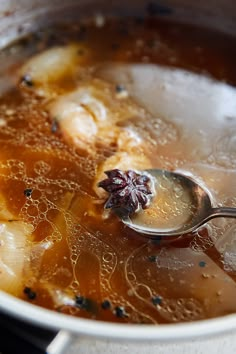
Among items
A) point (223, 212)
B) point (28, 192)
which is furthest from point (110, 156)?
point (223, 212)

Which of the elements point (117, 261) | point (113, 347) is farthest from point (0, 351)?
point (117, 261)

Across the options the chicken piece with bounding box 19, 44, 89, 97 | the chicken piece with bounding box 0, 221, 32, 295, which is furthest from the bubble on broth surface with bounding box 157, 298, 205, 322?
the chicken piece with bounding box 19, 44, 89, 97

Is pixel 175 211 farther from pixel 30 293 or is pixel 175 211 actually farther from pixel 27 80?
pixel 27 80

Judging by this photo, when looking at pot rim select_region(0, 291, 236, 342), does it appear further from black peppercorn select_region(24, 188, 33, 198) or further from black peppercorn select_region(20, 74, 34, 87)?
black peppercorn select_region(20, 74, 34, 87)

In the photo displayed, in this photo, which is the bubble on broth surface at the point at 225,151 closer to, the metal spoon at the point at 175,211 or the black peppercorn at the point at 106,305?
the metal spoon at the point at 175,211

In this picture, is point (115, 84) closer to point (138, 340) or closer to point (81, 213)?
point (81, 213)

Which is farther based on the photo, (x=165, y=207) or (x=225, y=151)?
(x=225, y=151)

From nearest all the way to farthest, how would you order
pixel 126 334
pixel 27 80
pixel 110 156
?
pixel 126 334
pixel 110 156
pixel 27 80
